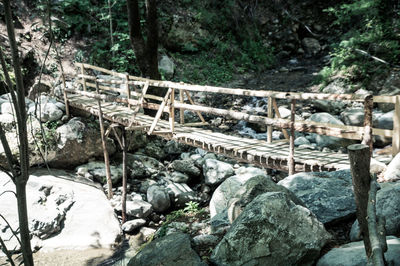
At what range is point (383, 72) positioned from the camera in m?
10.4

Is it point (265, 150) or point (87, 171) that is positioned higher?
point (265, 150)

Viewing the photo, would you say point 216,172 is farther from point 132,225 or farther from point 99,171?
point 99,171

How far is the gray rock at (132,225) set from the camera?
6.74 m

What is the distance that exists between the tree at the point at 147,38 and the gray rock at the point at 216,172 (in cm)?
332

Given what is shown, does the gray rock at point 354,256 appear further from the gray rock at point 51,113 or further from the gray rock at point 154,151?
the gray rock at point 51,113

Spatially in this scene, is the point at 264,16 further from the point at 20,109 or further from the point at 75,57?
the point at 20,109

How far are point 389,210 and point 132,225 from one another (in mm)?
5041

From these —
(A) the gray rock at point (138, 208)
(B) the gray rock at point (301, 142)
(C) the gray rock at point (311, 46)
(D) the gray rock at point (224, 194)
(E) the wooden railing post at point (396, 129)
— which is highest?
(C) the gray rock at point (311, 46)

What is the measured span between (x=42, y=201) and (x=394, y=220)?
6465 millimetres

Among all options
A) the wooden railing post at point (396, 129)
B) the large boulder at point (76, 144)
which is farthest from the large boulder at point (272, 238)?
the large boulder at point (76, 144)

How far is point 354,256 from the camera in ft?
7.75

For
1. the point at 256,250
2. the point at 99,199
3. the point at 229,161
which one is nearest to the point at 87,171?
the point at 99,199

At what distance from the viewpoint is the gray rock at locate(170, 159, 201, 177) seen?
27.4ft

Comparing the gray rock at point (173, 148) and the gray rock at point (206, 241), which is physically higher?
the gray rock at point (206, 241)
